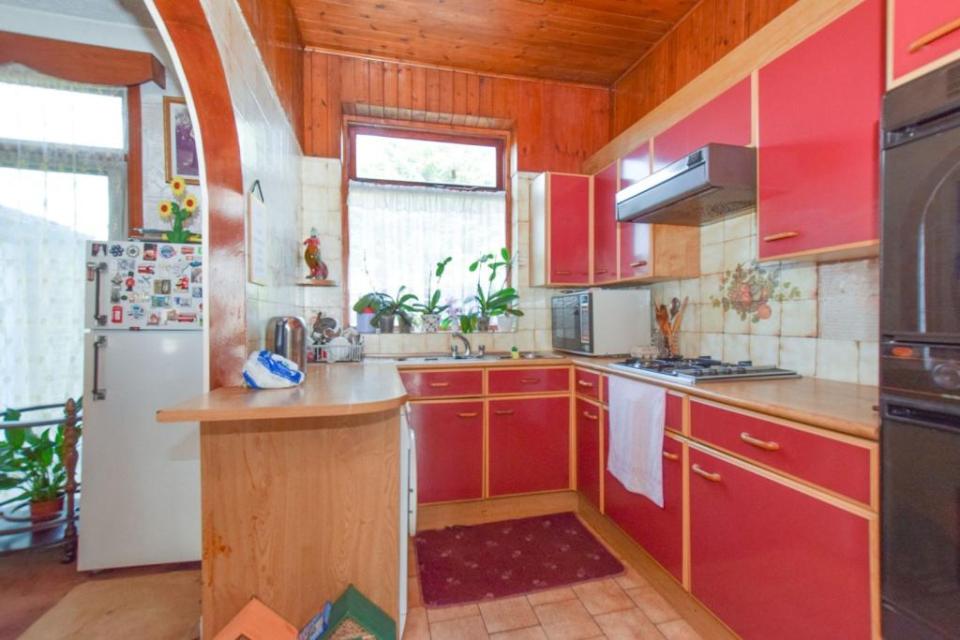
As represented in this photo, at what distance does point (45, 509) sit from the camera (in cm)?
211

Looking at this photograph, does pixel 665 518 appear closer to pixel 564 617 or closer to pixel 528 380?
pixel 564 617

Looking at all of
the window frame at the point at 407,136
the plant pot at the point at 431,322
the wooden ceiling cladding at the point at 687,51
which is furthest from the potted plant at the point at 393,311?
the wooden ceiling cladding at the point at 687,51

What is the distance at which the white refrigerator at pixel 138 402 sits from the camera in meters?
1.92

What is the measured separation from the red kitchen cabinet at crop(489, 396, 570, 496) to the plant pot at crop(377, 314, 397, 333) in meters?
0.92

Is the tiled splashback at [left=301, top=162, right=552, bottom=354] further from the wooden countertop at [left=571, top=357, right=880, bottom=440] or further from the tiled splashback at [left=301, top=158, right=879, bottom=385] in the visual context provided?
the wooden countertop at [left=571, top=357, right=880, bottom=440]

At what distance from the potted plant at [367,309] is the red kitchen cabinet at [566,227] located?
1.15m

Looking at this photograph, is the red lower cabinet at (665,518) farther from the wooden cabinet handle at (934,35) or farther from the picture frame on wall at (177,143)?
the picture frame on wall at (177,143)

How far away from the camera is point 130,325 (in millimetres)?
1950

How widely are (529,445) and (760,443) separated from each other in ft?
4.62

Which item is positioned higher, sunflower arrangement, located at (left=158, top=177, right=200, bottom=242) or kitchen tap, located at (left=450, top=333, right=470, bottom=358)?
sunflower arrangement, located at (left=158, top=177, right=200, bottom=242)

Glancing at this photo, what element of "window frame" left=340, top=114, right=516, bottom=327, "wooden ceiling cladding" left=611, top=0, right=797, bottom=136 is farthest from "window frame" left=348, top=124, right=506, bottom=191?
"wooden ceiling cladding" left=611, top=0, right=797, bottom=136

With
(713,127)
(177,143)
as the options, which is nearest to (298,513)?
(177,143)

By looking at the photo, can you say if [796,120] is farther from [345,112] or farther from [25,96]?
[25,96]

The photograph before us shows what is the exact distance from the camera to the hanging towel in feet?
5.84
